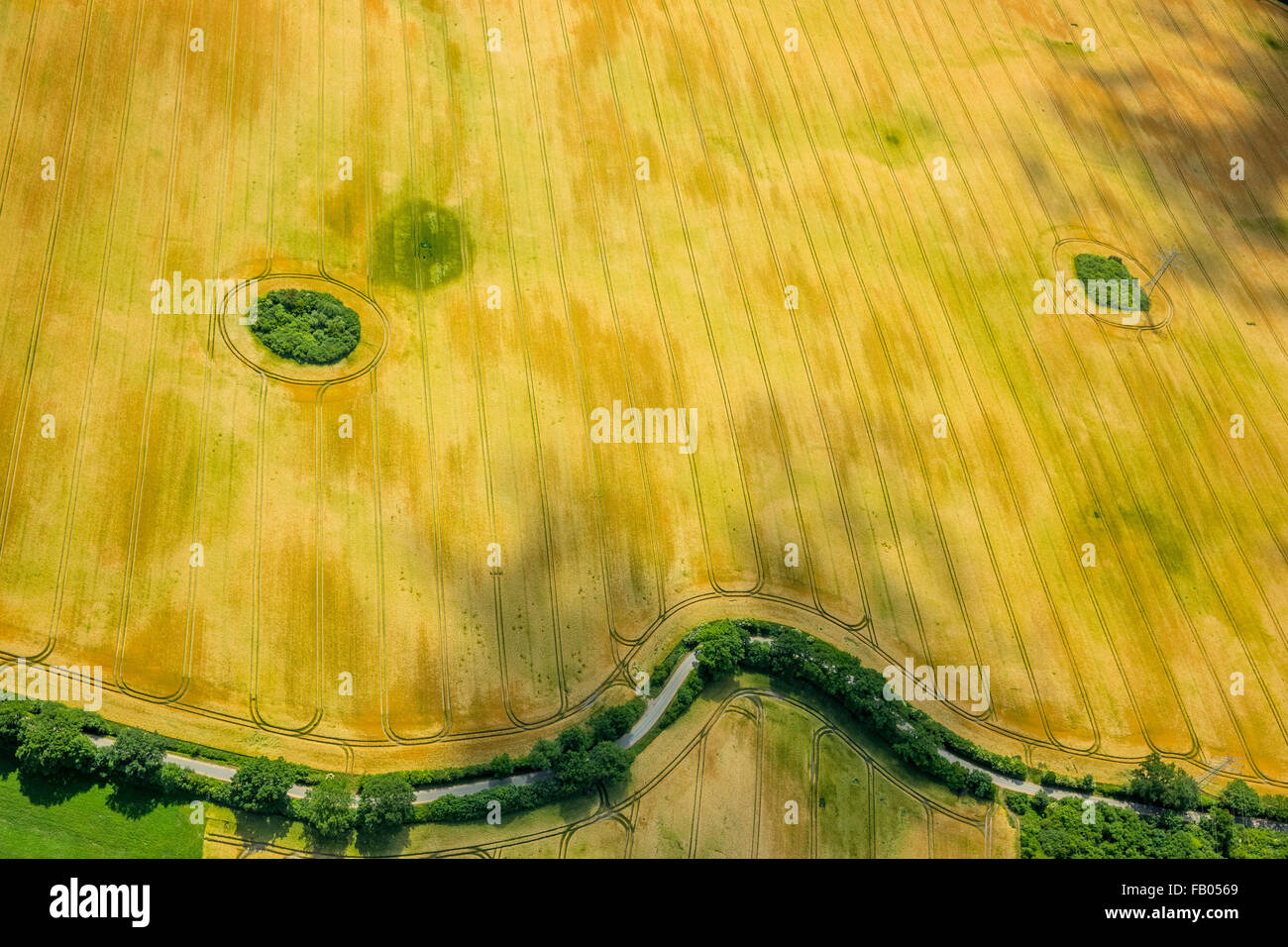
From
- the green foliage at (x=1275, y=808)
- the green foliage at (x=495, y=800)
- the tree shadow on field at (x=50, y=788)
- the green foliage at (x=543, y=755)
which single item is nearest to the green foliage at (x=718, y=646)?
the green foliage at (x=543, y=755)

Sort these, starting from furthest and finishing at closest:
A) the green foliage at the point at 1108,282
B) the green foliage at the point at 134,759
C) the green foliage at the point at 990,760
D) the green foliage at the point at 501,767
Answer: the green foliage at the point at 1108,282
the green foliage at the point at 990,760
the green foliage at the point at 501,767
the green foliage at the point at 134,759

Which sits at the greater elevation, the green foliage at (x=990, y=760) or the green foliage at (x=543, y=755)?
the green foliage at (x=543, y=755)

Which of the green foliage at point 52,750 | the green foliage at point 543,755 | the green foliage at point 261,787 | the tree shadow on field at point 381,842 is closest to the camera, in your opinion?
the green foliage at point 52,750

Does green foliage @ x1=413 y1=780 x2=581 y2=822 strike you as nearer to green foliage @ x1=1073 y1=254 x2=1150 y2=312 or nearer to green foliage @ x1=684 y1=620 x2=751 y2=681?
green foliage @ x1=684 y1=620 x2=751 y2=681

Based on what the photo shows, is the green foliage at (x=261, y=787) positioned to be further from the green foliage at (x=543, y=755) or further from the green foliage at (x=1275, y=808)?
the green foliage at (x=1275, y=808)

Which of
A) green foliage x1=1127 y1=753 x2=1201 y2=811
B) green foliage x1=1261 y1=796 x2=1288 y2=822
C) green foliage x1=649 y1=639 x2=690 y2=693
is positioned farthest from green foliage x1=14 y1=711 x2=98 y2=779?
green foliage x1=1261 y1=796 x2=1288 y2=822

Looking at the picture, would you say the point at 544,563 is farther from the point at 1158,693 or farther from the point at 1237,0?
the point at 1237,0

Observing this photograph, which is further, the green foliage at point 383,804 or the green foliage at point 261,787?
the green foliage at point 383,804
